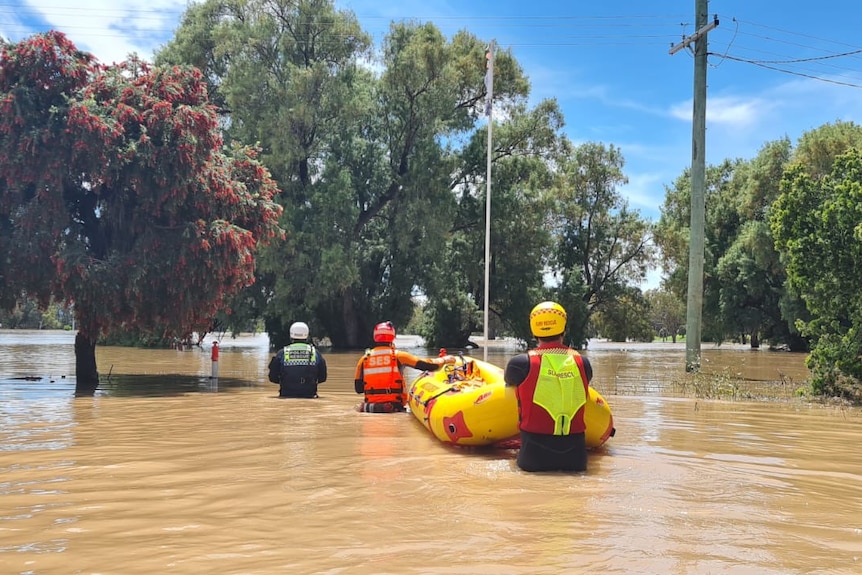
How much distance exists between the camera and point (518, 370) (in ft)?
19.7

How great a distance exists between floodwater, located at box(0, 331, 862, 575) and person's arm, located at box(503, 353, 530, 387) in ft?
2.68

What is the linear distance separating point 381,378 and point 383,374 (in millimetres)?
77

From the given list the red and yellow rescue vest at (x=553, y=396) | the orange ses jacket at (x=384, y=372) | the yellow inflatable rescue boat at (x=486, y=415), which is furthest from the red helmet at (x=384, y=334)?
the red and yellow rescue vest at (x=553, y=396)

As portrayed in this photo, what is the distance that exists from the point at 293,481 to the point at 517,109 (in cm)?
3539

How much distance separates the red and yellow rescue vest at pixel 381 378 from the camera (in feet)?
32.8

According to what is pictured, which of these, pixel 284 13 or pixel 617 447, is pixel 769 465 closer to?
pixel 617 447

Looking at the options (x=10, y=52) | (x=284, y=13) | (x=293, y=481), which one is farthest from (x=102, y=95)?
(x=284, y=13)

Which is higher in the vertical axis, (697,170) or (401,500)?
(697,170)

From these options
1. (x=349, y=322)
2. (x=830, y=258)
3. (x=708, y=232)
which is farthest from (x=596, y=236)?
(x=830, y=258)

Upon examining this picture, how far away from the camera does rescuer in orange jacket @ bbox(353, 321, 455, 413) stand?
991 cm

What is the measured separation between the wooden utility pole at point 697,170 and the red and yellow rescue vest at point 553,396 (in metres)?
14.1

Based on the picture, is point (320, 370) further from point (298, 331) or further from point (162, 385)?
point (162, 385)

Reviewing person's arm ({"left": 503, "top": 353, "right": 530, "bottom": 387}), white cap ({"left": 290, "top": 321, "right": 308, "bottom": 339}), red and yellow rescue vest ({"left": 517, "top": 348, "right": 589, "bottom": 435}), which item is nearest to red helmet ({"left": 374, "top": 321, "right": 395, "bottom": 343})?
white cap ({"left": 290, "top": 321, "right": 308, "bottom": 339})

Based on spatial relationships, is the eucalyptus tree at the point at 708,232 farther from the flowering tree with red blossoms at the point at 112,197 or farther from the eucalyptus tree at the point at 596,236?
the flowering tree with red blossoms at the point at 112,197
